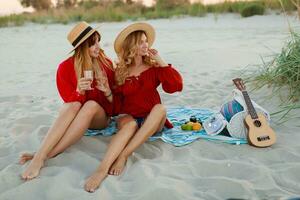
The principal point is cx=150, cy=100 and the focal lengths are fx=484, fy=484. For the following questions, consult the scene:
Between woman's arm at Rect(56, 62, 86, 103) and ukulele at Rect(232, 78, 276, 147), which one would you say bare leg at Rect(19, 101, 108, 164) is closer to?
woman's arm at Rect(56, 62, 86, 103)

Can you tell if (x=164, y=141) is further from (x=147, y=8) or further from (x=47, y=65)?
(x=147, y=8)

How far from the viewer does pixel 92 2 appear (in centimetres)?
2080

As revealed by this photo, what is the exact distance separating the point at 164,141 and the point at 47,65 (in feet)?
17.6

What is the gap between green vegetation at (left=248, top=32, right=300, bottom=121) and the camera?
494 centimetres

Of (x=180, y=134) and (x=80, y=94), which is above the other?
(x=80, y=94)

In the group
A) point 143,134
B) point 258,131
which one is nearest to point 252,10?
point 258,131

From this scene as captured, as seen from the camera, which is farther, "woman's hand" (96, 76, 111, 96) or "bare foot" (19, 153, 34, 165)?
"woman's hand" (96, 76, 111, 96)

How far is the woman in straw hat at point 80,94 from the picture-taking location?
3758mm

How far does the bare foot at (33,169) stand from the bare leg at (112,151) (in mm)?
402

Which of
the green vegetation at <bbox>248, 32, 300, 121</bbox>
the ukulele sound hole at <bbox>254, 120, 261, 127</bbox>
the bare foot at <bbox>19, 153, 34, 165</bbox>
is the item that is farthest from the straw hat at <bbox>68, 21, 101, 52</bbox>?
the green vegetation at <bbox>248, 32, 300, 121</bbox>

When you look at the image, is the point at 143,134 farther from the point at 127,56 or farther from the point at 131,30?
the point at 131,30

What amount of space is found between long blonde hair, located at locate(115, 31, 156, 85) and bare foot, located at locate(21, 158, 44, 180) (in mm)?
1014

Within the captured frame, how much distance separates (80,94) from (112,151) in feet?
2.08

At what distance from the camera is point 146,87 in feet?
13.6
